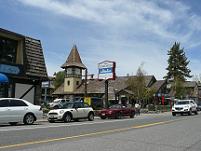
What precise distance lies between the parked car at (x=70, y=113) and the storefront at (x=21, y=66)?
5153mm

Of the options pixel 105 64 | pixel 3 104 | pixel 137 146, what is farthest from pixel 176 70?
pixel 137 146

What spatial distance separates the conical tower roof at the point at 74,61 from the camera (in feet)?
287

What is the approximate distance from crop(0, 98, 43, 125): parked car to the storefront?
6.98 meters

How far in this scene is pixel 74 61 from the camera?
88.2m

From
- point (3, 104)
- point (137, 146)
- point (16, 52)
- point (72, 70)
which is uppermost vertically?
point (72, 70)

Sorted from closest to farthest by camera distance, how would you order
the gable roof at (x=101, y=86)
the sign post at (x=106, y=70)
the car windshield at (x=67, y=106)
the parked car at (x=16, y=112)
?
the parked car at (x=16, y=112)
the car windshield at (x=67, y=106)
the sign post at (x=106, y=70)
the gable roof at (x=101, y=86)

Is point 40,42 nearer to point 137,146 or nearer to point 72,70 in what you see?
point 137,146

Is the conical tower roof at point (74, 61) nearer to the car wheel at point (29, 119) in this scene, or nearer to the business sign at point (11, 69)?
the business sign at point (11, 69)

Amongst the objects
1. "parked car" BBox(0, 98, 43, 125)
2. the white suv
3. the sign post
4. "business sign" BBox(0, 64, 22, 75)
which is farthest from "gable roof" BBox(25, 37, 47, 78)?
the sign post

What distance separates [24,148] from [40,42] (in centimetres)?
2472

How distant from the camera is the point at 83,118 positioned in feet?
96.0

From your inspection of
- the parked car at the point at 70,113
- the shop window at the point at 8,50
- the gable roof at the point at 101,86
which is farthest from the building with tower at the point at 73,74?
the parked car at the point at 70,113

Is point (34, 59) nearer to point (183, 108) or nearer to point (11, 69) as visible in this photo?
point (11, 69)

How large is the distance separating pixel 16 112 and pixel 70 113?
618 cm
